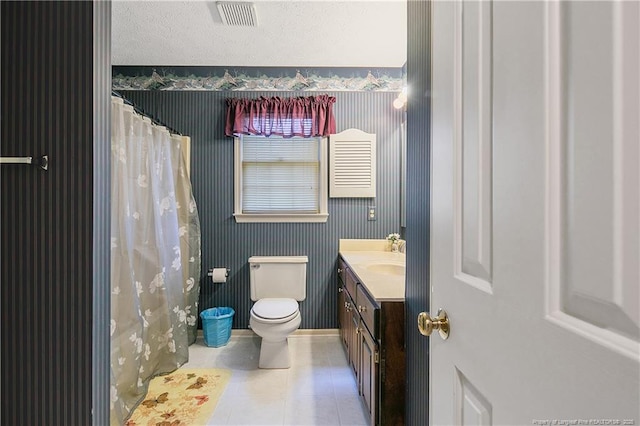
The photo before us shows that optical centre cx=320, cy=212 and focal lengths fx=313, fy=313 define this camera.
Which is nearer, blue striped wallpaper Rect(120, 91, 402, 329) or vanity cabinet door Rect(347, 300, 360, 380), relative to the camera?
vanity cabinet door Rect(347, 300, 360, 380)

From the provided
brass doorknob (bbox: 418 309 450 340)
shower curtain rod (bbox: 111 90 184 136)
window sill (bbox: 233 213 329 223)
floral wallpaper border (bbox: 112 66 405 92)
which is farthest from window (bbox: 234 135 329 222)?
brass doorknob (bbox: 418 309 450 340)

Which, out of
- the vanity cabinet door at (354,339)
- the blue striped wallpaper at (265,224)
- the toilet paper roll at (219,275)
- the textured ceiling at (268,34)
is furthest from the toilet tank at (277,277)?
the textured ceiling at (268,34)

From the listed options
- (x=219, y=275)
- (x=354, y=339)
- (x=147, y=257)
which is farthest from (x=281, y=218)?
(x=354, y=339)

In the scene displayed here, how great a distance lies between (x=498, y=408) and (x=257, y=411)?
1.68m

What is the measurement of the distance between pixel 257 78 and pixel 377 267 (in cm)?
198

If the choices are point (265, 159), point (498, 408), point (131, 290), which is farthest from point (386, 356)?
point (265, 159)

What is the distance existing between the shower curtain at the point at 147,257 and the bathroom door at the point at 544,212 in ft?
5.90

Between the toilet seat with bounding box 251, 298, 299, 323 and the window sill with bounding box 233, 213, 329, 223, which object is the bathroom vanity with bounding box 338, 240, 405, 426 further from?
the window sill with bounding box 233, 213, 329, 223

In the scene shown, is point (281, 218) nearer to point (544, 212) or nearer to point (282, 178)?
point (282, 178)

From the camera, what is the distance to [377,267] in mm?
2312

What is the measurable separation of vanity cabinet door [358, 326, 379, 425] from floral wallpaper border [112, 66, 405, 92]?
2.15 m

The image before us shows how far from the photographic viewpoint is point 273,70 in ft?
9.36

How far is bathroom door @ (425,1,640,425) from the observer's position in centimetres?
33

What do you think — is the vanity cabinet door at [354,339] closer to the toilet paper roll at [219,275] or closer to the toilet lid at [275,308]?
the toilet lid at [275,308]
